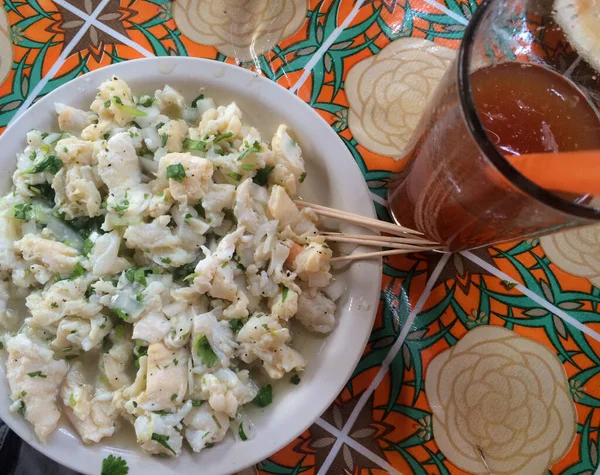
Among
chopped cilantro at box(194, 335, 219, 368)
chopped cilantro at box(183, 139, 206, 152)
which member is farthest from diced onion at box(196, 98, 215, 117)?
chopped cilantro at box(194, 335, 219, 368)

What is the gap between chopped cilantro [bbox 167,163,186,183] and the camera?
1.19 metres

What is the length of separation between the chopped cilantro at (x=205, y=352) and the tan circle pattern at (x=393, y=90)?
0.73 metres

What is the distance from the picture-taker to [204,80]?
1.39m

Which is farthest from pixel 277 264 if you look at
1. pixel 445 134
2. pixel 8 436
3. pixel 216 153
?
pixel 8 436

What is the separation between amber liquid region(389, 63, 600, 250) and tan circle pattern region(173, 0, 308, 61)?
64 cm

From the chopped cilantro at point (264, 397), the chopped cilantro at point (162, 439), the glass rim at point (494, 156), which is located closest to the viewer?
the glass rim at point (494, 156)

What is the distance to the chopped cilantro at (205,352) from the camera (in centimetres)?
119

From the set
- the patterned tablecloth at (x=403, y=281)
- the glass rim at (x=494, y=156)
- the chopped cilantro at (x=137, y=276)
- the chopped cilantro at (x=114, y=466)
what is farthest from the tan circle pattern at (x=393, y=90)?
the chopped cilantro at (x=114, y=466)

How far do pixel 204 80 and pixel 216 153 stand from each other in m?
0.24

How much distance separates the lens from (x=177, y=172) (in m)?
1.19

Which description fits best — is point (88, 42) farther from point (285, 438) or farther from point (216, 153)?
point (285, 438)

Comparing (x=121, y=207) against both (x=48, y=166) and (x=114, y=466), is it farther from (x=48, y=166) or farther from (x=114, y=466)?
(x=114, y=466)

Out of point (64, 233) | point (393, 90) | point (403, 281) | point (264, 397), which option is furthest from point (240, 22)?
point (264, 397)

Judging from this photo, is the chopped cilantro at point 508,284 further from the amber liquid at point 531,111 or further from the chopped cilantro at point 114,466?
the chopped cilantro at point 114,466
